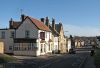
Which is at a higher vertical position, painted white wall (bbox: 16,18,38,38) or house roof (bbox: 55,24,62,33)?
house roof (bbox: 55,24,62,33)

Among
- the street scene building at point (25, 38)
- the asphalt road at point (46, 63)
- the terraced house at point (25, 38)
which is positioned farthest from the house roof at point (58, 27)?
the asphalt road at point (46, 63)

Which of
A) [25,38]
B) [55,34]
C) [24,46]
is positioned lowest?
[24,46]

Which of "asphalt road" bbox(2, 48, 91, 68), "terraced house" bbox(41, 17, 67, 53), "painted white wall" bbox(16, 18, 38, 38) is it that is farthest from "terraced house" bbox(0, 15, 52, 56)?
"terraced house" bbox(41, 17, 67, 53)

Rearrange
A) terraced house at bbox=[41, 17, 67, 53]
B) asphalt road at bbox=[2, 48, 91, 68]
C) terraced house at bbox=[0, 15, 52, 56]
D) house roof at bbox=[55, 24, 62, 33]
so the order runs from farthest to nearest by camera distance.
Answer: house roof at bbox=[55, 24, 62, 33], terraced house at bbox=[41, 17, 67, 53], terraced house at bbox=[0, 15, 52, 56], asphalt road at bbox=[2, 48, 91, 68]

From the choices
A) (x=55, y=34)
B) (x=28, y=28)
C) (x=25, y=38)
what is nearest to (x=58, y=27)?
(x=55, y=34)

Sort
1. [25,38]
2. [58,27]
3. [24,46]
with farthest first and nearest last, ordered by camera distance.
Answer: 1. [58,27]
2. [25,38]
3. [24,46]

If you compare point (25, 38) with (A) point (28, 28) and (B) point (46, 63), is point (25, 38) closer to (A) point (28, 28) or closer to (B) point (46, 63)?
(A) point (28, 28)

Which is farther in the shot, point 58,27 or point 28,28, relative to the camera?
point 58,27

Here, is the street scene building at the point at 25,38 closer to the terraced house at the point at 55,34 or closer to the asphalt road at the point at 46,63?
the asphalt road at the point at 46,63

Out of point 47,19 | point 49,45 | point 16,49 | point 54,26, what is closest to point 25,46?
point 16,49

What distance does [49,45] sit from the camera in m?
89.4

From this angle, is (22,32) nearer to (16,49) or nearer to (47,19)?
(16,49)

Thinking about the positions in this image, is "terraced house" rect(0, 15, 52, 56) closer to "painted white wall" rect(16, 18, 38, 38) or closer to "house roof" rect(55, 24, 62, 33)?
"painted white wall" rect(16, 18, 38, 38)

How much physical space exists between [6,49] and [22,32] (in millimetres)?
5752
